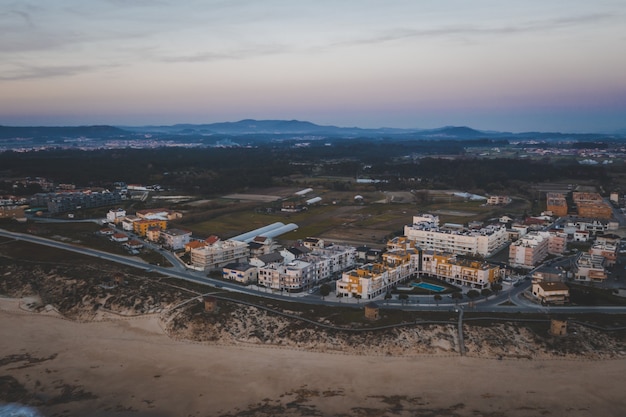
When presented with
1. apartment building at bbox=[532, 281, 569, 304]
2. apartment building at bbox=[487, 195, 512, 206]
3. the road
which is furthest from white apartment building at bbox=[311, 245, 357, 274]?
apartment building at bbox=[487, 195, 512, 206]

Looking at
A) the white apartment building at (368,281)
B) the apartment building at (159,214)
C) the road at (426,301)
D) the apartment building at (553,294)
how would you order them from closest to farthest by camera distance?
the road at (426,301), the apartment building at (553,294), the white apartment building at (368,281), the apartment building at (159,214)

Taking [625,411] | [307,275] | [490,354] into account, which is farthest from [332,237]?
[625,411]

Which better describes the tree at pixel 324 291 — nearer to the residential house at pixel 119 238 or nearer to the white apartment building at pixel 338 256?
the white apartment building at pixel 338 256

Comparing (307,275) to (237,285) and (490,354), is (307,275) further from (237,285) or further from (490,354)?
(490,354)

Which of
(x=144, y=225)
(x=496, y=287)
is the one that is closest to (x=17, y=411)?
(x=496, y=287)

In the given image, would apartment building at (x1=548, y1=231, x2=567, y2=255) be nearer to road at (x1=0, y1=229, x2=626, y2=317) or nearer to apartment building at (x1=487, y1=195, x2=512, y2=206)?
road at (x1=0, y1=229, x2=626, y2=317)

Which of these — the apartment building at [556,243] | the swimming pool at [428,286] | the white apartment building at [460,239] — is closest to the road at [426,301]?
the swimming pool at [428,286]
